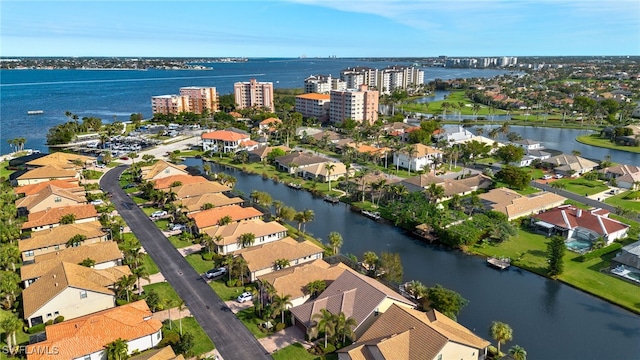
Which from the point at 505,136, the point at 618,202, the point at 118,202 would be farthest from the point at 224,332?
the point at 505,136

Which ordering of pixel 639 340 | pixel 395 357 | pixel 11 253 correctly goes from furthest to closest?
pixel 11 253, pixel 639 340, pixel 395 357

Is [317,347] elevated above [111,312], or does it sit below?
below

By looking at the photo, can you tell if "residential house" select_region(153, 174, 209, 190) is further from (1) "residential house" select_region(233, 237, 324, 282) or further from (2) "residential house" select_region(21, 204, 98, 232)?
(1) "residential house" select_region(233, 237, 324, 282)

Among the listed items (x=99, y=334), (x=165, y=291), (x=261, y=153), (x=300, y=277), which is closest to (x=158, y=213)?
(x=165, y=291)

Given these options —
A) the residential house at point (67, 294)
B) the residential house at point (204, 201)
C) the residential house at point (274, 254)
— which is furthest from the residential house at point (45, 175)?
the residential house at point (274, 254)

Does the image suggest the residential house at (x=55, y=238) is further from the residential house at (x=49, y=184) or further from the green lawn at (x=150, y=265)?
the residential house at (x=49, y=184)

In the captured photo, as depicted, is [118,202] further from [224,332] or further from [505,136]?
[505,136]
